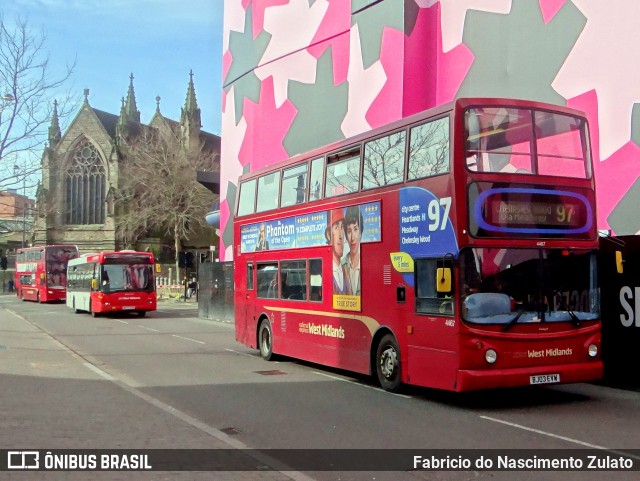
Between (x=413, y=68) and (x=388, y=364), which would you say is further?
(x=413, y=68)

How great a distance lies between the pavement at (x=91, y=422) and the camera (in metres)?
5.90

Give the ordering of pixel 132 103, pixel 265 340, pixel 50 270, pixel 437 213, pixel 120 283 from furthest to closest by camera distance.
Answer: pixel 132 103, pixel 50 270, pixel 120 283, pixel 265 340, pixel 437 213

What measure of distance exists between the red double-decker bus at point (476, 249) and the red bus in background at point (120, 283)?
2110 cm

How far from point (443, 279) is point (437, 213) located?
0.94m

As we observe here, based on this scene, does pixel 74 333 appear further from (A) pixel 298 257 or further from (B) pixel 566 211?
(B) pixel 566 211

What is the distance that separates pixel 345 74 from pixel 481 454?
2057 centimetres

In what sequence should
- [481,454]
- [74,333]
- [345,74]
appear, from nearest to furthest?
[481,454] → [74,333] → [345,74]

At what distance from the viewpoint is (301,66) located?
28688 millimetres

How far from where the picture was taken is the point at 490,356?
8.98 meters

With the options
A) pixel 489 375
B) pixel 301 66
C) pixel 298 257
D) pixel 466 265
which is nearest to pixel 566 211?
pixel 466 265

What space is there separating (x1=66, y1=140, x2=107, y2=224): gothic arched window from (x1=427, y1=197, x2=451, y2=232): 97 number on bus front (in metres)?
62.4

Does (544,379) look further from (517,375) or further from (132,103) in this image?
(132,103)

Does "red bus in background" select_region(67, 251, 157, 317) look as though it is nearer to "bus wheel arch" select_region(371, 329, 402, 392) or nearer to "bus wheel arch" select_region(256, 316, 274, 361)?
"bus wheel arch" select_region(256, 316, 274, 361)

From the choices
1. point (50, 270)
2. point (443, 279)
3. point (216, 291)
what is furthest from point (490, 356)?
point (50, 270)
